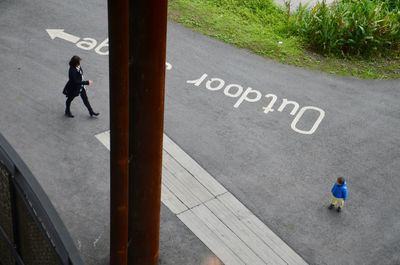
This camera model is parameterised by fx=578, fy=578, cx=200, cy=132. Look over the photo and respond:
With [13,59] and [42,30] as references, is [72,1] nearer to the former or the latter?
[42,30]

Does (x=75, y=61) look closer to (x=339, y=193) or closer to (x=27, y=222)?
(x=339, y=193)

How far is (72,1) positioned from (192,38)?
12.9 ft

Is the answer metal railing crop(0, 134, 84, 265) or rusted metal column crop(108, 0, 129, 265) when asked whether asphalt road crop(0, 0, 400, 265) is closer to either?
rusted metal column crop(108, 0, 129, 265)

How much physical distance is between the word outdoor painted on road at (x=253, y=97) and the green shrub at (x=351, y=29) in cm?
286

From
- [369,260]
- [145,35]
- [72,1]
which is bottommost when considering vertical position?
[369,260]

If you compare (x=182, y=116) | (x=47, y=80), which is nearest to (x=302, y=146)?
(x=182, y=116)

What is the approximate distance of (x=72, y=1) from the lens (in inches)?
663

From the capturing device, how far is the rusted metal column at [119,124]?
6129 millimetres

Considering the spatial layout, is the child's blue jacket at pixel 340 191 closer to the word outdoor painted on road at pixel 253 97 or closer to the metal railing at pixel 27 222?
the word outdoor painted on road at pixel 253 97

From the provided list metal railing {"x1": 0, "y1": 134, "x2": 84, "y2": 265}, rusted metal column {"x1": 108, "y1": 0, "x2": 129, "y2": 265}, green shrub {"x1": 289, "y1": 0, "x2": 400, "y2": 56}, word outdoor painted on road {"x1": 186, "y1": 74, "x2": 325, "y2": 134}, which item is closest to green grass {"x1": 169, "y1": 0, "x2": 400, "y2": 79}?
green shrub {"x1": 289, "y1": 0, "x2": 400, "y2": 56}

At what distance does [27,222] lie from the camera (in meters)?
5.02

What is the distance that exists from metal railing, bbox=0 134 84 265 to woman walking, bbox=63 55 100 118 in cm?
595

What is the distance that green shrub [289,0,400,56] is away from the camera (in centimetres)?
1559

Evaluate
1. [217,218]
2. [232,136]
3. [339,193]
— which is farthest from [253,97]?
[217,218]
